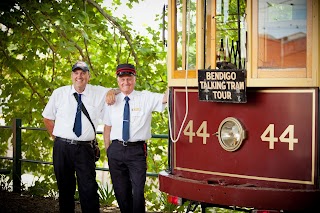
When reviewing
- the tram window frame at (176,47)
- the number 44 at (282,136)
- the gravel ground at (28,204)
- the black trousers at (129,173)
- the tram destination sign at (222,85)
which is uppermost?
the tram window frame at (176,47)

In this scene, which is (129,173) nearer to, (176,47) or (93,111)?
(93,111)

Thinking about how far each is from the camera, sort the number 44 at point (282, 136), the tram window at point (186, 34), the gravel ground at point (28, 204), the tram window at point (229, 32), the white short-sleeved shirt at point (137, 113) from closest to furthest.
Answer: the number 44 at point (282, 136)
the tram window at point (229, 32)
the tram window at point (186, 34)
the white short-sleeved shirt at point (137, 113)
the gravel ground at point (28, 204)

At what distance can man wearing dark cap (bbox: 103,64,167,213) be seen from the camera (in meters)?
7.21

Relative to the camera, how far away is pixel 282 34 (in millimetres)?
6195

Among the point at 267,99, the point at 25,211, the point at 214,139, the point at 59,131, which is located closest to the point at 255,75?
the point at 267,99

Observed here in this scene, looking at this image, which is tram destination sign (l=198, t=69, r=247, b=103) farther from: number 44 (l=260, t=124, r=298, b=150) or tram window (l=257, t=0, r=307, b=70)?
number 44 (l=260, t=124, r=298, b=150)

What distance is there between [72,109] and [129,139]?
3.07 ft

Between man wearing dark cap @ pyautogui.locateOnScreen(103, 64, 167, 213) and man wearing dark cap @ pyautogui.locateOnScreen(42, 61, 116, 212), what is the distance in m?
0.39

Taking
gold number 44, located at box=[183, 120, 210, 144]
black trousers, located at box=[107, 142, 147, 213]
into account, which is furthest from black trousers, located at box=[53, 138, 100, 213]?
gold number 44, located at box=[183, 120, 210, 144]

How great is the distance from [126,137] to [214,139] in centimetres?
99

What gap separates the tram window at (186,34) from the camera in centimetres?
699

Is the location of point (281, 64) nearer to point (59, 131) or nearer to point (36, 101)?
point (59, 131)

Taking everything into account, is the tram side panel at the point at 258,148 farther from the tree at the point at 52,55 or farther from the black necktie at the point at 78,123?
the tree at the point at 52,55

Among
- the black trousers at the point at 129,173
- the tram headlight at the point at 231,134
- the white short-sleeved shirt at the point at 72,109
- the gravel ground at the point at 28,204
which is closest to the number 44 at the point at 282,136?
the tram headlight at the point at 231,134
